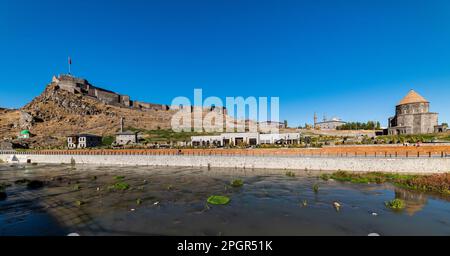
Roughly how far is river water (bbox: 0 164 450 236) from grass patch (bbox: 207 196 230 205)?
71 centimetres

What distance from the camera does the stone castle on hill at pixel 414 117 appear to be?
7294 cm

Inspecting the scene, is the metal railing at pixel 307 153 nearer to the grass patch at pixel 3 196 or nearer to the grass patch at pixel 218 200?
the grass patch at pixel 218 200

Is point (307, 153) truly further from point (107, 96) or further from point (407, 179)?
point (107, 96)

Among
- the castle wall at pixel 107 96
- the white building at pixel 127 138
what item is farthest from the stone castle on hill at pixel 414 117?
the castle wall at pixel 107 96

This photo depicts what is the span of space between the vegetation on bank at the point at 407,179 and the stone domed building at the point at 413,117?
57.1m

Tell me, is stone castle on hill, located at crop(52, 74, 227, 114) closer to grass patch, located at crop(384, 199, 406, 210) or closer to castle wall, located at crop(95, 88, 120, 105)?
castle wall, located at crop(95, 88, 120, 105)

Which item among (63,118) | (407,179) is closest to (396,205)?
(407,179)

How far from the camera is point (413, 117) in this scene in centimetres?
7544

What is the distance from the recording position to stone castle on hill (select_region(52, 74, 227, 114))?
469 feet

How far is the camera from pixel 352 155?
36875 millimetres

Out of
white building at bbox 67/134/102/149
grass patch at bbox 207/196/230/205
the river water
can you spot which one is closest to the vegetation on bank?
the river water

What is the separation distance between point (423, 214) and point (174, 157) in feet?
126
